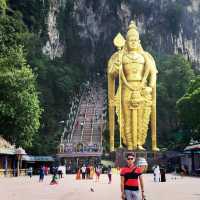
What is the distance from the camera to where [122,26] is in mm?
67938

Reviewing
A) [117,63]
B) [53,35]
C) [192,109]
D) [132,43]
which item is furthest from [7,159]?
[53,35]

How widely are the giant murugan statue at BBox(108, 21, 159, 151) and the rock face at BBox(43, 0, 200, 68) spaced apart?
28010mm

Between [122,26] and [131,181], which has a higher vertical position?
[122,26]

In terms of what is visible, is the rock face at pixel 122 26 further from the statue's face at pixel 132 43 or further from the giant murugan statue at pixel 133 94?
the giant murugan statue at pixel 133 94

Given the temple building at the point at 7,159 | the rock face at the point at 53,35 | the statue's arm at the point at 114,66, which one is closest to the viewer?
the temple building at the point at 7,159

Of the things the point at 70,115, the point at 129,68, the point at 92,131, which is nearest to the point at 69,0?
the point at 70,115

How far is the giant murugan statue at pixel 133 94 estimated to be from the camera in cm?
3641

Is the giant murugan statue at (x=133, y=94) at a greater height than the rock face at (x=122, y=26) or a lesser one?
lesser

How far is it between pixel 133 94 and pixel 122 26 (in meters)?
33.1

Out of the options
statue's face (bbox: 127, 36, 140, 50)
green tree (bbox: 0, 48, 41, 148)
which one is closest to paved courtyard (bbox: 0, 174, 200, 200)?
green tree (bbox: 0, 48, 41, 148)

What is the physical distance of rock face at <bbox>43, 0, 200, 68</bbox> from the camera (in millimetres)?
66062

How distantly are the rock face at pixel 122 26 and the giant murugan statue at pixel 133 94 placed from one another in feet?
91.9

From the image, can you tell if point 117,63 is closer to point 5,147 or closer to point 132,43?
point 132,43

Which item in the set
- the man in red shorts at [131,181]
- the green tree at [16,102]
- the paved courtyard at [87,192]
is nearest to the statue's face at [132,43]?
the green tree at [16,102]
